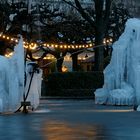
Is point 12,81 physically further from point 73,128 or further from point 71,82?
point 71,82

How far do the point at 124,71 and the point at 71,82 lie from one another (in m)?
15.1

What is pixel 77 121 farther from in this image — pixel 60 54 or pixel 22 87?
pixel 60 54

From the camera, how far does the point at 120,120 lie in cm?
1756

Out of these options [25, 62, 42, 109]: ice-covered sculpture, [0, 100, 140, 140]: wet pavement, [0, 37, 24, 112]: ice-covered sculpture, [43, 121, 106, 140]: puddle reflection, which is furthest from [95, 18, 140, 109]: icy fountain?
[43, 121, 106, 140]: puddle reflection

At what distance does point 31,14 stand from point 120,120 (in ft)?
132

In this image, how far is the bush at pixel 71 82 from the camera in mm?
42094

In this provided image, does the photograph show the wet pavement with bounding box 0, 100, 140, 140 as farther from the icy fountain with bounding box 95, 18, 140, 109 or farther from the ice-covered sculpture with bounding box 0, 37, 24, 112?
the icy fountain with bounding box 95, 18, 140, 109

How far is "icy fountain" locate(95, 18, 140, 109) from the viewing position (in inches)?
1056

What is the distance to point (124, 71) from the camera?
27.7 meters

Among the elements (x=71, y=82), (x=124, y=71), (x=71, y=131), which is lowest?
(x=71, y=131)

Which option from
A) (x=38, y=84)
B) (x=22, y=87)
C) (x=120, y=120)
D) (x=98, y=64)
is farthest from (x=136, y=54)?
(x=98, y=64)

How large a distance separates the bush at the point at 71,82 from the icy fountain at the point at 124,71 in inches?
531

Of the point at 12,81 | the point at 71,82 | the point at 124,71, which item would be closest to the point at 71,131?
the point at 12,81

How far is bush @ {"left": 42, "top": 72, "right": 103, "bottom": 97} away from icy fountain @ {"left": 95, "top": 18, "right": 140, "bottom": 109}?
1349 cm
